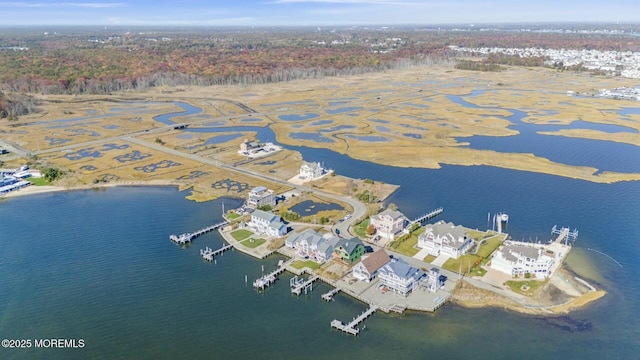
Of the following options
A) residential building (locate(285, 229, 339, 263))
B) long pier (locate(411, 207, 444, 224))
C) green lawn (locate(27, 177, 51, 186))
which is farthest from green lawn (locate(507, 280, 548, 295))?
green lawn (locate(27, 177, 51, 186))

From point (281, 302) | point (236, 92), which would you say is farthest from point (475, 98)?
point (281, 302)

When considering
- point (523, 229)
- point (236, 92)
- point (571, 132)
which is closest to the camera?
point (523, 229)

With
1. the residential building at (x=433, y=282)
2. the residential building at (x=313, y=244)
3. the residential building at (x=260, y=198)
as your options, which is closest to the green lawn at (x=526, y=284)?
the residential building at (x=433, y=282)

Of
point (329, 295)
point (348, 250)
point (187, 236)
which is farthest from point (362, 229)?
point (187, 236)

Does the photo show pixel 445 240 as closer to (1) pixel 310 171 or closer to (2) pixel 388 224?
(2) pixel 388 224

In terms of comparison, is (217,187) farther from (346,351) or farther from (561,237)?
(561,237)

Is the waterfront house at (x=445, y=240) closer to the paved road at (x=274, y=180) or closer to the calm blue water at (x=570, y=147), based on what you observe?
the paved road at (x=274, y=180)
